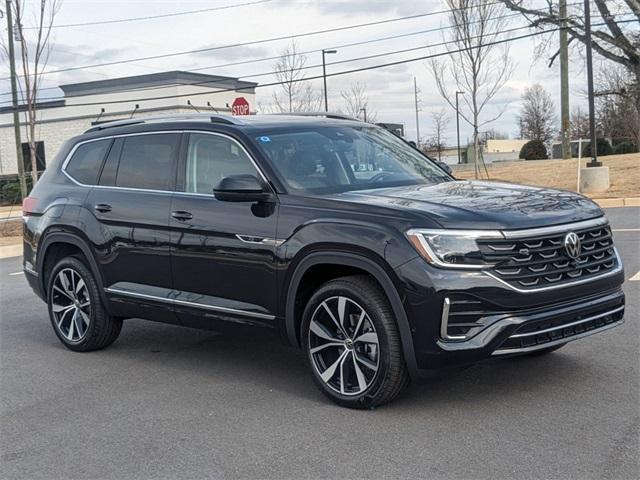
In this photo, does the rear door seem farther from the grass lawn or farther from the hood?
the grass lawn

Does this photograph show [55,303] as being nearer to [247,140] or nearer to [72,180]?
[72,180]

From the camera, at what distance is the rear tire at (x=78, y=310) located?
6.45 meters

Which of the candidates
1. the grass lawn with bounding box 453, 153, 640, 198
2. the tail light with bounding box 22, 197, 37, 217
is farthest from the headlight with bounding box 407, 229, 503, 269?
the grass lawn with bounding box 453, 153, 640, 198

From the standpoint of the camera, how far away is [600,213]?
4.91 metres

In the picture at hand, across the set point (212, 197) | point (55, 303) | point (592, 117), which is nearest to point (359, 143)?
point (212, 197)

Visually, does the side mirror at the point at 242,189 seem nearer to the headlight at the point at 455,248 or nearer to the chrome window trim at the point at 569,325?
the headlight at the point at 455,248

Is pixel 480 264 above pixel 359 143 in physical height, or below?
below

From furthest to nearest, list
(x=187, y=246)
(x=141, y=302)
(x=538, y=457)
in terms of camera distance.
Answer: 1. (x=141, y=302)
2. (x=187, y=246)
3. (x=538, y=457)

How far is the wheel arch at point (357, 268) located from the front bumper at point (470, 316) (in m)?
0.05

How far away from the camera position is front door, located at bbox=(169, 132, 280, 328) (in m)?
5.10

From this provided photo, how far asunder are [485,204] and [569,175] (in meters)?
21.2

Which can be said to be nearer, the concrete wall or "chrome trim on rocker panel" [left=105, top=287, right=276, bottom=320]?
"chrome trim on rocker panel" [left=105, top=287, right=276, bottom=320]

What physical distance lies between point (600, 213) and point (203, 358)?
328 cm

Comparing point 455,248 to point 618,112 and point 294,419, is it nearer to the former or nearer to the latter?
point 294,419
